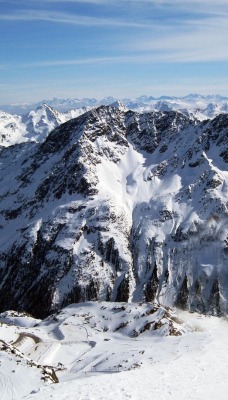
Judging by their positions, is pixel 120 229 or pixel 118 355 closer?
pixel 118 355

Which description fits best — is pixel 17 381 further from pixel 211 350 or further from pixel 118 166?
pixel 118 166

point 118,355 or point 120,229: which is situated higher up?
point 118,355

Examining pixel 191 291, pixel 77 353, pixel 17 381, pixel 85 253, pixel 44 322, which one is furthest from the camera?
pixel 85 253

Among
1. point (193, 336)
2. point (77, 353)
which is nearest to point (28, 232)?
point (77, 353)

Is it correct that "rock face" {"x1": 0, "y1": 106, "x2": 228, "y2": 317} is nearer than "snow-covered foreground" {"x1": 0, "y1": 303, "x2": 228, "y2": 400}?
No
